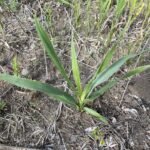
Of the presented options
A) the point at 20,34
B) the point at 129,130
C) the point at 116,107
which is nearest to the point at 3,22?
the point at 20,34

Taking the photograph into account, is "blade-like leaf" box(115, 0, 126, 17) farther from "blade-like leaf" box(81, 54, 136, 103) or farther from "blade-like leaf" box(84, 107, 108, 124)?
"blade-like leaf" box(84, 107, 108, 124)

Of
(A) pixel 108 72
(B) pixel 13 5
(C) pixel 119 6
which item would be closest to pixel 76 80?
(A) pixel 108 72

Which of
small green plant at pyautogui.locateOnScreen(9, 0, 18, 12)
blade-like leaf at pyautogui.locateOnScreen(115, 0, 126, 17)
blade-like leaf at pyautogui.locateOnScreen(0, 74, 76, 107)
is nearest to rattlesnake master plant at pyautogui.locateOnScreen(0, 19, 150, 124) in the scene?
blade-like leaf at pyautogui.locateOnScreen(0, 74, 76, 107)

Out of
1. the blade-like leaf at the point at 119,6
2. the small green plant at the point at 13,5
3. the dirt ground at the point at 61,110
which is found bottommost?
the dirt ground at the point at 61,110

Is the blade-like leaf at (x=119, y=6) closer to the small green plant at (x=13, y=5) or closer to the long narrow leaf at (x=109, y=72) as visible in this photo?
the long narrow leaf at (x=109, y=72)

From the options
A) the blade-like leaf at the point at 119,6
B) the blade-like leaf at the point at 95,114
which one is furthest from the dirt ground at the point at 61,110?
the blade-like leaf at the point at 119,6

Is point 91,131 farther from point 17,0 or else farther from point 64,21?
point 17,0
